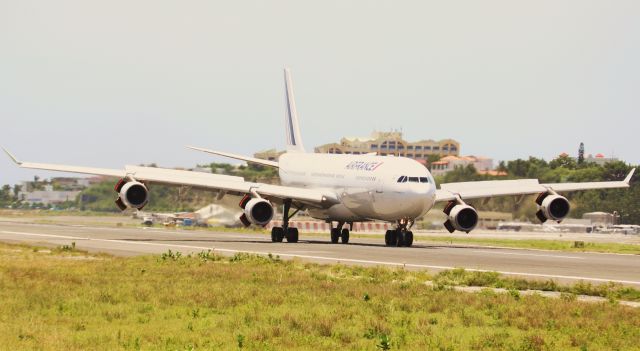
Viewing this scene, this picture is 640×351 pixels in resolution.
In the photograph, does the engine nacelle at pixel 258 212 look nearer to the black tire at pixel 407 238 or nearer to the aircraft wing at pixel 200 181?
the aircraft wing at pixel 200 181

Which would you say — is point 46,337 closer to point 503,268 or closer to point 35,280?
point 35,280

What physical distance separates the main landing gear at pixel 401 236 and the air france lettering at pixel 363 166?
322 centimetres

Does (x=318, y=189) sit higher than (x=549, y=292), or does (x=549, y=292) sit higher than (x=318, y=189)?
(x=318, y=189)

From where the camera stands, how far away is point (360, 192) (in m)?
53.5

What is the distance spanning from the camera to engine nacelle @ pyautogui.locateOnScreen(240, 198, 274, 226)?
169 ft

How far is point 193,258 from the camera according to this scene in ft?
124

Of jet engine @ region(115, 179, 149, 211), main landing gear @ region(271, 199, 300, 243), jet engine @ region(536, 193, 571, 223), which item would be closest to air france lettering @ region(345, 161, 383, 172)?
main landing gear @ region(271, 199, 300, 243)

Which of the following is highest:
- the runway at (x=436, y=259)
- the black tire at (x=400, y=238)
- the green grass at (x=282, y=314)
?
the black tire at (x=400, y=238)

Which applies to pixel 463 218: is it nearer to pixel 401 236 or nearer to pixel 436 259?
pixel 401 236

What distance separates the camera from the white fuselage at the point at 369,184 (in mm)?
49594

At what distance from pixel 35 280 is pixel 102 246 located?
1929 centimetres

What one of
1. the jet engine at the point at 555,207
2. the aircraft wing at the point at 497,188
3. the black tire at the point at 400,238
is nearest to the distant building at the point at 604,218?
the aircraft wing at the point at 497,188

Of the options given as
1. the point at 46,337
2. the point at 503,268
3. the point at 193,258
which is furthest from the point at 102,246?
the point at 46,337

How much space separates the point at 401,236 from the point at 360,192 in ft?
11.1
